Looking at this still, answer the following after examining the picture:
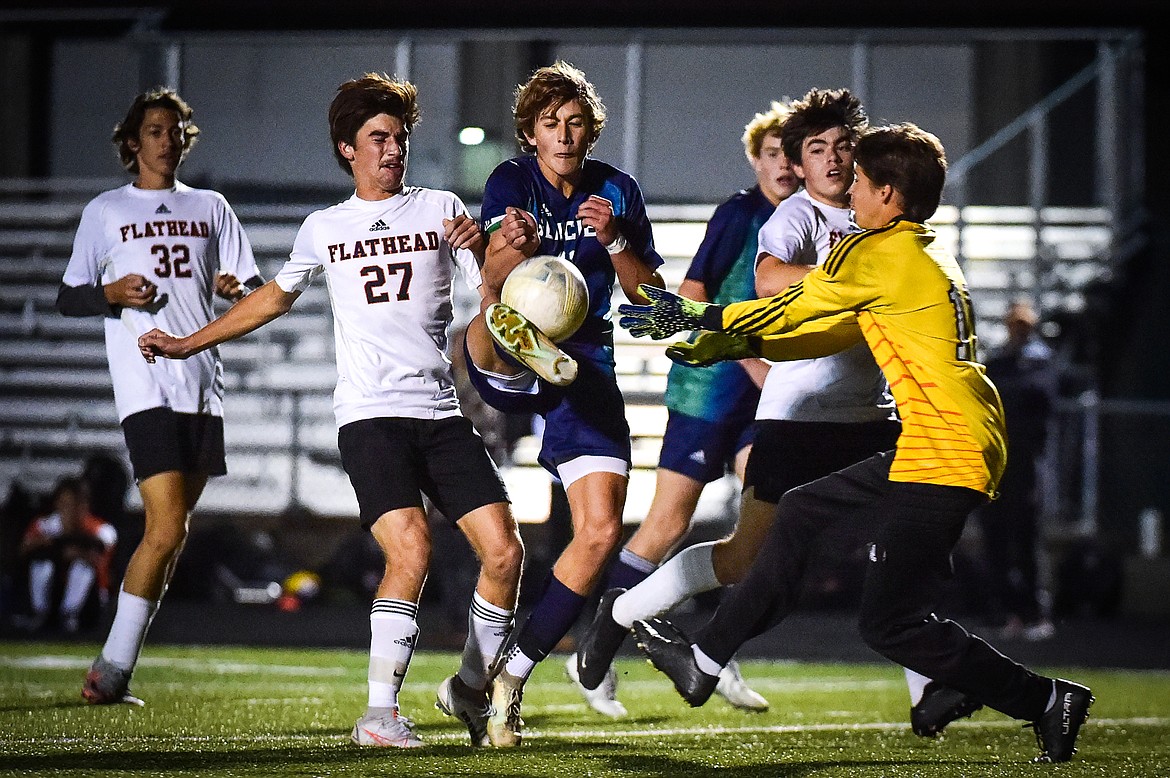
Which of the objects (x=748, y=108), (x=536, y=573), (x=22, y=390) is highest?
(x=748, y=108)

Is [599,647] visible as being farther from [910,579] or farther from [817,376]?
[910,579]

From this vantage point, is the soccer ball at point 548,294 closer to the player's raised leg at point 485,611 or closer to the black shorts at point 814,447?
the player's raised leg at point 485,611

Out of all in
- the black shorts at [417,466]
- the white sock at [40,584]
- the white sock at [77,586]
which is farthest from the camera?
the white sock at [40,584]

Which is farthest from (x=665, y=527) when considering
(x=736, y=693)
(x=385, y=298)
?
(x=385, y=298)

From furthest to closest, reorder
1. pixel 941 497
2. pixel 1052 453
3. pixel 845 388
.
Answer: pixel 1052 453 < pixel 845 388 < pixel 941 497

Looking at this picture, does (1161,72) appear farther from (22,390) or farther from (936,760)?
(936,760)

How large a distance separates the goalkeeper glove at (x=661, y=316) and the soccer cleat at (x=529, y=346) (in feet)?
0.74

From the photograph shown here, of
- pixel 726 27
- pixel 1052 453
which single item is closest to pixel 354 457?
pixel 1052 453

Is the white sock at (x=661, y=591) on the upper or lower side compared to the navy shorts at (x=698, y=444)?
lower

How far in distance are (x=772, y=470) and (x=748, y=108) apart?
10088mm

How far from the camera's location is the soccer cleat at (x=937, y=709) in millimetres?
5121

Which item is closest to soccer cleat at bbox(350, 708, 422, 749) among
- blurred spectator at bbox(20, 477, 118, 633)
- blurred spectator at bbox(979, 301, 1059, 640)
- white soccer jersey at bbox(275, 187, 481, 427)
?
white soccer jersey at bbox(275, 187, 481, 427)

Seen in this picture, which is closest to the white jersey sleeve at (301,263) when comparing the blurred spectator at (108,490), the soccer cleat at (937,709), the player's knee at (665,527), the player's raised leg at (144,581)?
the player's raised leg at (144,581)

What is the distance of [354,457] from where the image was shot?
4785mm
